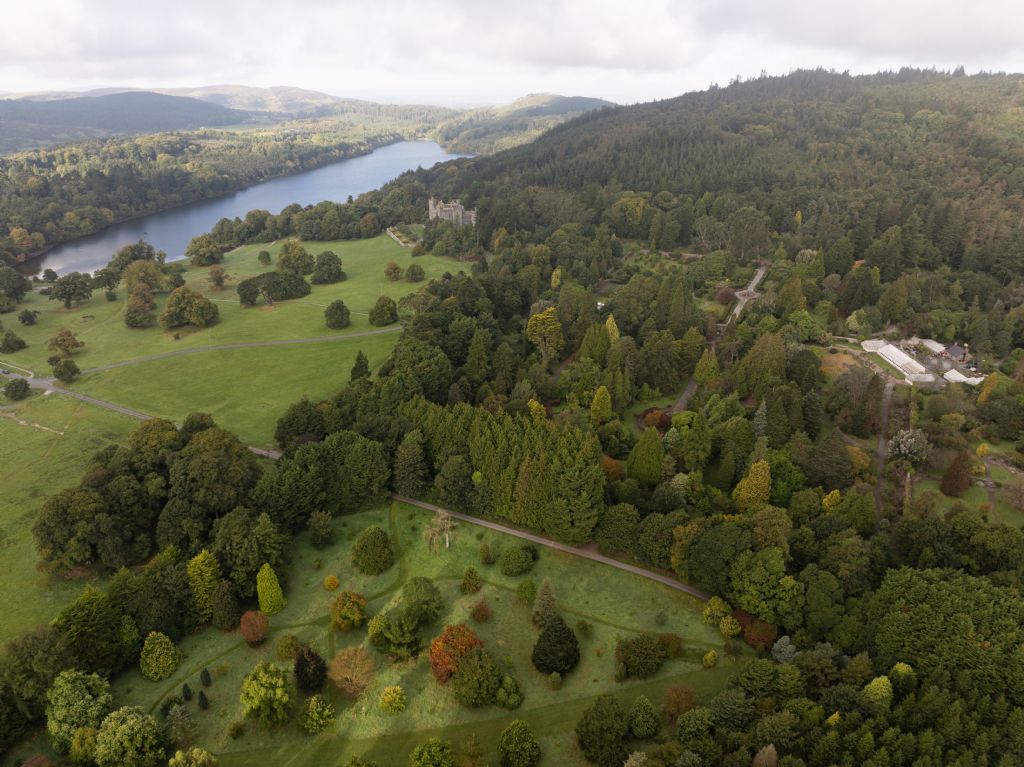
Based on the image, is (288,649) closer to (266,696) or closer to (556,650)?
(266,696)

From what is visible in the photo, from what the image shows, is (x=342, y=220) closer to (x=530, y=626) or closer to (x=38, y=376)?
(x=38, y=376)

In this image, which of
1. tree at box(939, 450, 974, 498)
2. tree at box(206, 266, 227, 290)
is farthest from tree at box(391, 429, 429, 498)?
tree at box(206, 266, 227, 290)

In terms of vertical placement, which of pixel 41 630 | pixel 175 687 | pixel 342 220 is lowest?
pixel 175 687

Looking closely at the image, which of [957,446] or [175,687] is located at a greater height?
[957,446]

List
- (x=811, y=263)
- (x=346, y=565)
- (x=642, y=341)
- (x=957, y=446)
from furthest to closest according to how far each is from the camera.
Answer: (x=811, y=263) < (x=642, y=341) < (x=957, y=446) < (x=346, y=565)

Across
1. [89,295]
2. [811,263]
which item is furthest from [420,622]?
[89,295]

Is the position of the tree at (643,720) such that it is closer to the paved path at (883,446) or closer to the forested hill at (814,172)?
the paved path at (883,446)

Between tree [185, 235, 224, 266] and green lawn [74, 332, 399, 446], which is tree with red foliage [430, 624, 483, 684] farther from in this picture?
tree [185, 235, 224, 266]
